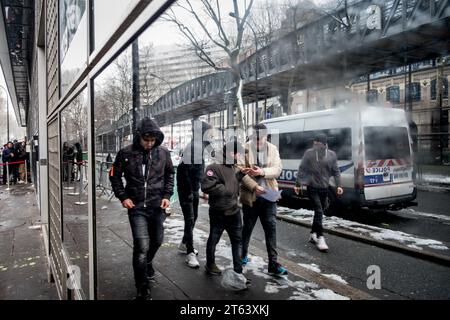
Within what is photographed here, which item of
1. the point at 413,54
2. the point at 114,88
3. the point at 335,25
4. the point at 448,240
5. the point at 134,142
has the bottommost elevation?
the point at 448,240

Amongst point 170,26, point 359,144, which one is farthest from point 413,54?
point 359,144

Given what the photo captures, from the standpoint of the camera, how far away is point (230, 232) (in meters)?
3.14

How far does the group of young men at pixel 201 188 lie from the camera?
242 cm

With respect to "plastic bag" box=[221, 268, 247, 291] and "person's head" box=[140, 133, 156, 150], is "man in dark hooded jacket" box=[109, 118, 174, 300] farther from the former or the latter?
"plastic bag" box=[221, 268, 247, 291]

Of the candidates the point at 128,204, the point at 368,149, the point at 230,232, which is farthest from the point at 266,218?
the point at 368,149

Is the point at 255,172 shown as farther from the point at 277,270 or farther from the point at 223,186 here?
the point at 277,270

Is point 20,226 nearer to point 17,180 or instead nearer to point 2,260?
point 2,260

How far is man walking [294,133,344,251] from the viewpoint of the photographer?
14.4 ft

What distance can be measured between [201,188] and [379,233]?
358cm

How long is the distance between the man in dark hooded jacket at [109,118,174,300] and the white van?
3435 millimetres

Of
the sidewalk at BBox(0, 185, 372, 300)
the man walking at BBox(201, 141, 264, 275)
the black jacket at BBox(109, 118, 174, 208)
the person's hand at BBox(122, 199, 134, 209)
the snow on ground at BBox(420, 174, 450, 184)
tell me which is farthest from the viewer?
the snow on ground at BBox(420, 174, 450, 184)

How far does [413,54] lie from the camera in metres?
1.79

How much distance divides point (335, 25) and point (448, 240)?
4.86 m

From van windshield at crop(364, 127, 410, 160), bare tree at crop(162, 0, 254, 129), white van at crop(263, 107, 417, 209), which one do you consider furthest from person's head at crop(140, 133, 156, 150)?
van windshield at crop(364, 127, 410, 160)
